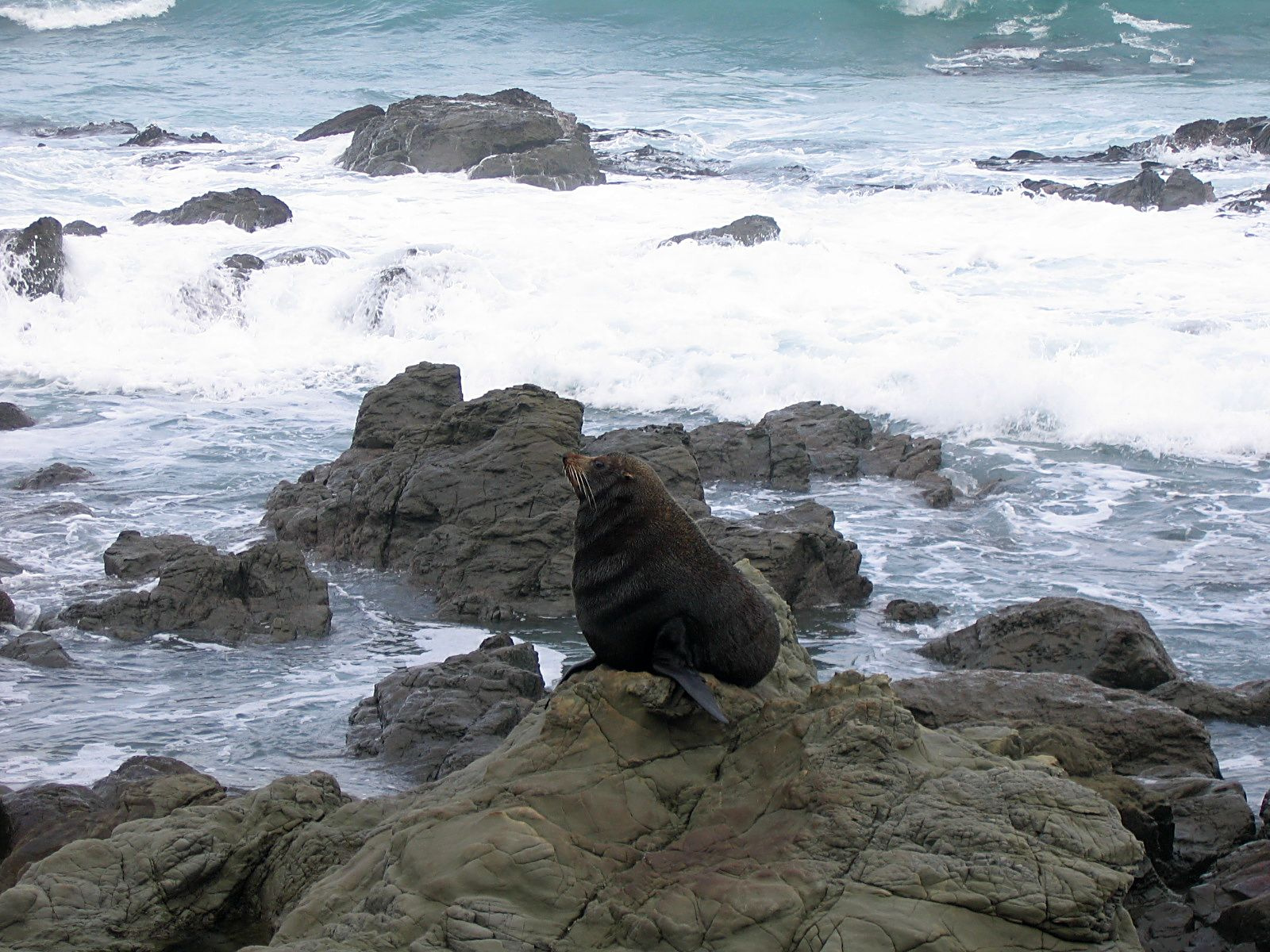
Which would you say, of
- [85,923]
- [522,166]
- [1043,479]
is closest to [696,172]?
[522,166]

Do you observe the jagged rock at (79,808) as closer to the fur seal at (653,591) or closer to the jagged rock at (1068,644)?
the fur seal at (653,591)

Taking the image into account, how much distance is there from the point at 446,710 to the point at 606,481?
2.77m

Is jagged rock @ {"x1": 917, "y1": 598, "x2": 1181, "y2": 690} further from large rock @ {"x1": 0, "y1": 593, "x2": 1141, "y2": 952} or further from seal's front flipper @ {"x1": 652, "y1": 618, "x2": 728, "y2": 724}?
seal's front flipper @ {"x1": 652, "y1": 618, "x2": 728, "y2": 724}

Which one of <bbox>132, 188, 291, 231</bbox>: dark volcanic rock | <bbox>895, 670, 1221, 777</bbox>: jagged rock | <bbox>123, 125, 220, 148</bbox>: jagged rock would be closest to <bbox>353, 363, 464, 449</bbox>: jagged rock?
<bbox>895, 670, 1221, 777</bbox>: jagged rock

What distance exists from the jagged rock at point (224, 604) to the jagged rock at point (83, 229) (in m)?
14.8

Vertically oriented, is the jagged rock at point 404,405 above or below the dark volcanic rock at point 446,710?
above

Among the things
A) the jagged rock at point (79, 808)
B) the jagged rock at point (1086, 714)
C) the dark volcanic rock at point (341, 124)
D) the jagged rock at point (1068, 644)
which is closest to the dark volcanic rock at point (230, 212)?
the dark volcanic rock at point (341, 124)

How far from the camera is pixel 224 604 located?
10195 millimetres

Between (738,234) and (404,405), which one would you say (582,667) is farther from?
(738,234)

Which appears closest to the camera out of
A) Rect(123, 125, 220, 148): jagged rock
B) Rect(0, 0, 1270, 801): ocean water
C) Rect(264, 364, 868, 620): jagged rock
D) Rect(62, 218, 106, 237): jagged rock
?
Rect(0, 0, 1270, 801): ocean water

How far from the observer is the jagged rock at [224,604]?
10.0m

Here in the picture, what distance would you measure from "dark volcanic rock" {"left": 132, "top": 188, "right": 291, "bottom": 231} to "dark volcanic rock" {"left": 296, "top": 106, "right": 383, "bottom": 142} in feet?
33.2

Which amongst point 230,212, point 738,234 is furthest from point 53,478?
point 738,234

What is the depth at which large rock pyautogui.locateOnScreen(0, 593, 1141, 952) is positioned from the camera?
4.08 meters
